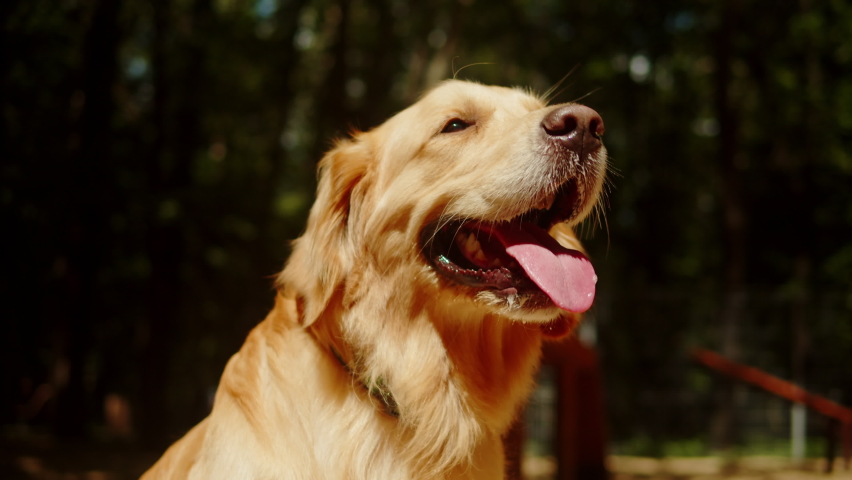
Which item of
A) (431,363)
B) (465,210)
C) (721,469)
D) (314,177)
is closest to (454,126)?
(465,210)

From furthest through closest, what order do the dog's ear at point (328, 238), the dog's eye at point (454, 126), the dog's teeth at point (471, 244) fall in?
the dog's eye at point (454, 126), the dog's teeth at point (471, 244), the dog's ear at point (328, 238)

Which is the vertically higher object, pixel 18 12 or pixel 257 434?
pixel 18 12

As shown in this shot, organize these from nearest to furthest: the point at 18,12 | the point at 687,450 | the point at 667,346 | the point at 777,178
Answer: the point at 18,12, the point at 687,450, the point at 667,346, the point at 777,178

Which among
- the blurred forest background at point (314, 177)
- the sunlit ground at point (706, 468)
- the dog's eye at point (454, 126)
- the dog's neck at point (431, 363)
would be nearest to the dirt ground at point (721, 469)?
the sunlit ground at point (706, 468)

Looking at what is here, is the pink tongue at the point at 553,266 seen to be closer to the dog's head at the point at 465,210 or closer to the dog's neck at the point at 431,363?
the dog's head at the point at 465,210

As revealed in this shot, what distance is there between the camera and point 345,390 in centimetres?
254

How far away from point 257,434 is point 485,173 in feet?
4.16

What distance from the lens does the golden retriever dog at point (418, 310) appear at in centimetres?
249

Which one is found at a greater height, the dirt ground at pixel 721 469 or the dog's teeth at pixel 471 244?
the dog's teeth at pixel 471 244

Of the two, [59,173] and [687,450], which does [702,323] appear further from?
[59,173]

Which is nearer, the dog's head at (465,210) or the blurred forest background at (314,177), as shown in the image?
the dog's head at (465,210)

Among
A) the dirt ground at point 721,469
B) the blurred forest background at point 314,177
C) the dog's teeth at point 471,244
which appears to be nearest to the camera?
the dog's teeth at point 471,244

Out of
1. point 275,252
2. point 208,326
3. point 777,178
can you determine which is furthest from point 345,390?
point 777,178

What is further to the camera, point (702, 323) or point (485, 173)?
point (702, 323)
